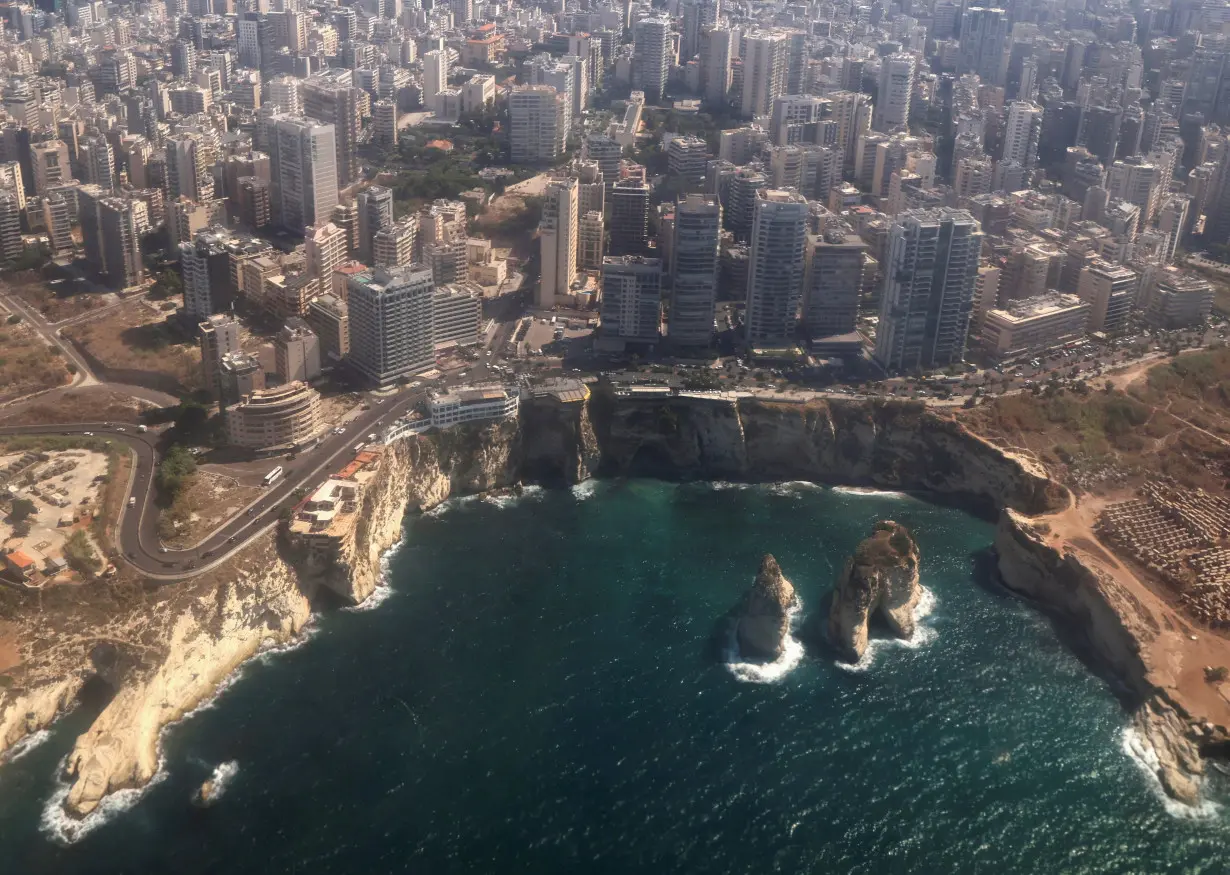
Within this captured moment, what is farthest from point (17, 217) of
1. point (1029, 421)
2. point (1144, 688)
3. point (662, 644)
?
point (1144, 688)

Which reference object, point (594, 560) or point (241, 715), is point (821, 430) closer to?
point (594, 560)

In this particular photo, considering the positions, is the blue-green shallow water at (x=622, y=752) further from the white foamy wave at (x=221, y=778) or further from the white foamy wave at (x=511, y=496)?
the white foamy wave at (x=511, y=496)

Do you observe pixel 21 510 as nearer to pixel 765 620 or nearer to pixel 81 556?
pixel 81 556

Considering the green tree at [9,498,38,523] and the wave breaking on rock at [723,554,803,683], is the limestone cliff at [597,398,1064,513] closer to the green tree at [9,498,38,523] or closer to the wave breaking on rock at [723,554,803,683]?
the wave breaking on rock at [723,554,803,683]

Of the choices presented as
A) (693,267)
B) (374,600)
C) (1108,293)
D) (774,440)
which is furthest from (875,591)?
(1108,293)

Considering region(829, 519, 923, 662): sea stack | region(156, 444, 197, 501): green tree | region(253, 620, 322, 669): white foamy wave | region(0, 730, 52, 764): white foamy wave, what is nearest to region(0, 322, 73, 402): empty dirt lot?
region(156, 444, 197, 501): green tree
